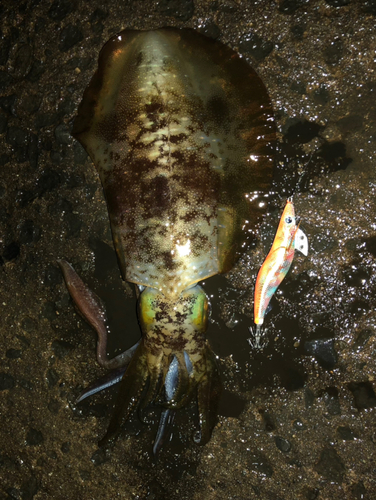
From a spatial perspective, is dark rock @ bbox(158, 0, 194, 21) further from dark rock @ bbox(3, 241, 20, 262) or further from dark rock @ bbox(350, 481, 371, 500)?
dark rock @ bbox(350, 481, 371, 500)

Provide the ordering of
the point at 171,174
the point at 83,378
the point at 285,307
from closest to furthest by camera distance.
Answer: the point at 171,174
the point at 285,307
the point at 83,378

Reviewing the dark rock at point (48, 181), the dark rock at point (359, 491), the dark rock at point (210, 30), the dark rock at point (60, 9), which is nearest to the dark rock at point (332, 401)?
the dark rock at point (359, 491)

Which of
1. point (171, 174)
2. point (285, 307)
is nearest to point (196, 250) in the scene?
point (171, 174)

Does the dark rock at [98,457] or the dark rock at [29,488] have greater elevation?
the dark rock at [98,457]

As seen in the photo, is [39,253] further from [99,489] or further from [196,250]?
[99,489]

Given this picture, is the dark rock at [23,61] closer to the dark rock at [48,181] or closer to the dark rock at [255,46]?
the dark rock at [48,181]

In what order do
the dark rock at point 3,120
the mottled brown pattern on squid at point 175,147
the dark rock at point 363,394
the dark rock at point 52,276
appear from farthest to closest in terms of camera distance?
1. the dark rock at point 52,276
2. the dark rock at point 3,120
3. the dark rock at point 363,394
4. the mottled brown pattern on squid at point 175,147

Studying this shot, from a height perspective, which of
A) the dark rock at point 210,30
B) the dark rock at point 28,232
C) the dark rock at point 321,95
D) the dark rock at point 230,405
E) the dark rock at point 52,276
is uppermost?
the dark rock at point 210,30

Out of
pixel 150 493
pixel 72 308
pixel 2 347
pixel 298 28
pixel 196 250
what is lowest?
pixel 150 493
